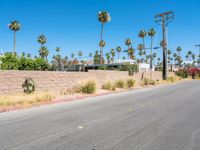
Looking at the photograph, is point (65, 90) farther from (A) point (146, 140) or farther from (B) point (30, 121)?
(A) point (146, 140)

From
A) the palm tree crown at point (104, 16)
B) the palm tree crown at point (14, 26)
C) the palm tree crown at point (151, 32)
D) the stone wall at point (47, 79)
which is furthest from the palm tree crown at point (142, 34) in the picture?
the stone wall at point (47, 79)

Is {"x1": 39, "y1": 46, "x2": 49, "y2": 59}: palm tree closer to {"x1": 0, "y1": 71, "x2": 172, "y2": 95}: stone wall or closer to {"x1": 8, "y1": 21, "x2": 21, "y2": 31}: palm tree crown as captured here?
{"x1": 8, "y1": 21, "x2": 21, "y2": 31}: palm tree crown

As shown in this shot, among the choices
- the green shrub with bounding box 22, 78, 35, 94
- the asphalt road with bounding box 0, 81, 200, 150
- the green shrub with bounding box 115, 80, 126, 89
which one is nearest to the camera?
the asphalt road with bounding box 0, 81, 200, 150

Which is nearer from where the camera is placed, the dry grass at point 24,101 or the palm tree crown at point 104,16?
the dry grass at point 24,101

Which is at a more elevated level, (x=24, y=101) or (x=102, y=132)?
(x=24, y=101)

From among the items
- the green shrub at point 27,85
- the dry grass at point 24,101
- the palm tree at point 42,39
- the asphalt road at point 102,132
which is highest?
the palm tree at point 42,39

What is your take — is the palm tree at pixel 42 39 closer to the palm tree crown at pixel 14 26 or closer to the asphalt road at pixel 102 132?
the palm tree crown at pixel 14 26

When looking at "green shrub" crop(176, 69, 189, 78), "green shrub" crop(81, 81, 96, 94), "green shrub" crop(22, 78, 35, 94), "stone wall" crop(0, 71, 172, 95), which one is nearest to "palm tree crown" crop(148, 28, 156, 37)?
"green shrub" crop(176, 69, 189, 78)

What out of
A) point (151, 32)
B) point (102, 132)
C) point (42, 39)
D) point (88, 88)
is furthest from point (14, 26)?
point (102, 132)

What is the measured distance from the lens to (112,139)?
6.79 m

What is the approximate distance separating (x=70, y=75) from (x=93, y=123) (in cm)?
1375

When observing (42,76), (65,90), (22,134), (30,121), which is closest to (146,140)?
(22,134)

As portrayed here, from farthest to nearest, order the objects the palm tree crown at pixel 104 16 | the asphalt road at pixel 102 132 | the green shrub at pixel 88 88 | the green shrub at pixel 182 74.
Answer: the palm tree crown at pixel 104 16 < the green shrub at pixel 182 74 < the green shrub at pixel 88 88 < the asphalt road at pixel 102 132

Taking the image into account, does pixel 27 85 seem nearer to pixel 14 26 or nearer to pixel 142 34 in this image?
pixel 14 26
